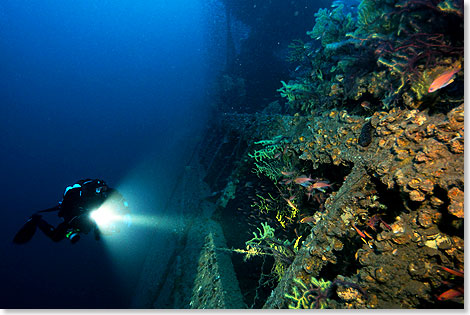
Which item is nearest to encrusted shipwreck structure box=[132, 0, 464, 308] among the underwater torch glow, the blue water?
the underwater torch glow

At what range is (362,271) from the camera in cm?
155

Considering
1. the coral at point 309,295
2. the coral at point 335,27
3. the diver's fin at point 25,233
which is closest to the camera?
the coral at point 309,295

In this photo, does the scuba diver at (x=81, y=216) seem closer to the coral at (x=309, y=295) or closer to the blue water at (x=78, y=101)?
the coral at (x=309, y=295)

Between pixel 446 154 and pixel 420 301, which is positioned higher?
pixel 446 154

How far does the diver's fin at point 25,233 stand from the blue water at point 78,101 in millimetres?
17909

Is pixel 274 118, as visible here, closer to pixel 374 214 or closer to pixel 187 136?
pixel 374 214

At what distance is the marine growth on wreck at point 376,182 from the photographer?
56.2 inches

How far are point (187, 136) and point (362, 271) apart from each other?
61.5 ft

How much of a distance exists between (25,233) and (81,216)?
128 centimetres

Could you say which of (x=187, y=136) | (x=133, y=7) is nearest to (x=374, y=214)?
(x=187, y=136)

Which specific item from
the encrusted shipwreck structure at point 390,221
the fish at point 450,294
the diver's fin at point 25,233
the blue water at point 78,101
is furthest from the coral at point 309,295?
the blue water at point 78,101

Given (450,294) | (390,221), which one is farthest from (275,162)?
(450,294)

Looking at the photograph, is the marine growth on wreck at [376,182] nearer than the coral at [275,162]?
Yes

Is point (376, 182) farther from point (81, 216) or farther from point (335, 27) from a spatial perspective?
point (81, 216)
